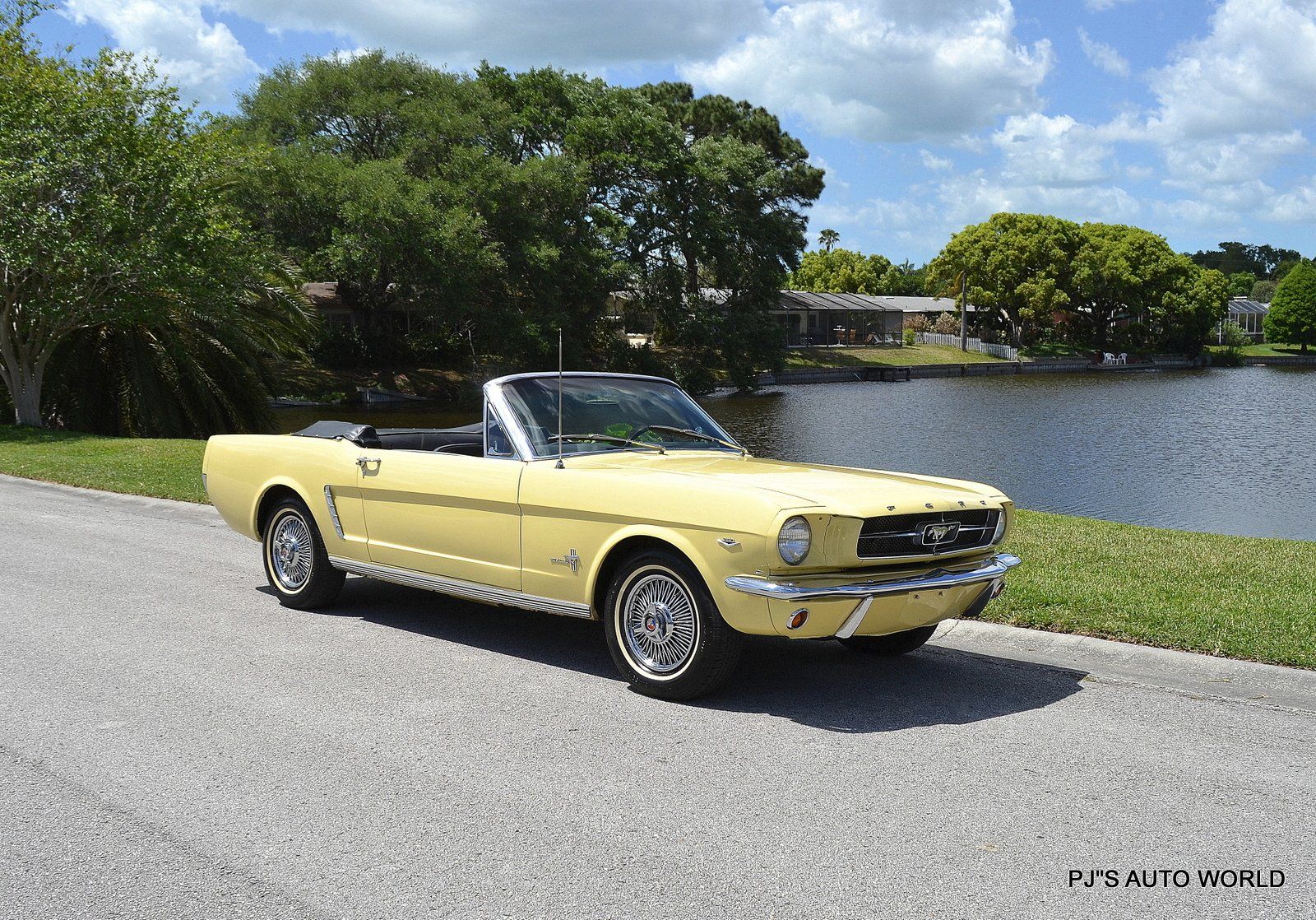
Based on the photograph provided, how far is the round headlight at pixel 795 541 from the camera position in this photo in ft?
17.3

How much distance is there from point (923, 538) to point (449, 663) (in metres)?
2.63

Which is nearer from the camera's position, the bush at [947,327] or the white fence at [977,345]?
the white fence at [977,345]

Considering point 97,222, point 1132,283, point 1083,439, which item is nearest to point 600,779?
point 97,222

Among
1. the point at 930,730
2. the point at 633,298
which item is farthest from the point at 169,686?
the point at 633,298

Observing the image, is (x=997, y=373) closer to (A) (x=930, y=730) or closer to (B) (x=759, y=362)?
(B) (x=759, y=362)

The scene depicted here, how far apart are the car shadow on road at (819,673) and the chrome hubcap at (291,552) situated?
0.31 meters

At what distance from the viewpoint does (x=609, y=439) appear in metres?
6.72

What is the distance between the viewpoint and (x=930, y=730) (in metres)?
5.24

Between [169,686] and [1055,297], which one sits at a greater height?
[1055,297]

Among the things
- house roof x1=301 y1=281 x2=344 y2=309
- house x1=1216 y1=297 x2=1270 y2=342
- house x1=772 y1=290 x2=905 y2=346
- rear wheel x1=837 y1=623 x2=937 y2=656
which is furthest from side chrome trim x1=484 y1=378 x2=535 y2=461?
house x1=1216 y1=297 x2=1270 y2=342

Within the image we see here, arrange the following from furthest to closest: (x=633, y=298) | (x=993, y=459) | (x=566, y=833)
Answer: (x=633, y=298) < (x=993, y=459) < (x=566, y=833)

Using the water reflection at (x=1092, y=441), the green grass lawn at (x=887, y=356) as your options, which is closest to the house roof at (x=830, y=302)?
the green grass lawn at (x=887, y=356)

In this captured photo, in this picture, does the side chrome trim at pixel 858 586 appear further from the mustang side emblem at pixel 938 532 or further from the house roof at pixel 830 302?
the house roof at pixel 830 302

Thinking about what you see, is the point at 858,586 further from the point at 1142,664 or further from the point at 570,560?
the point at 1142,664
